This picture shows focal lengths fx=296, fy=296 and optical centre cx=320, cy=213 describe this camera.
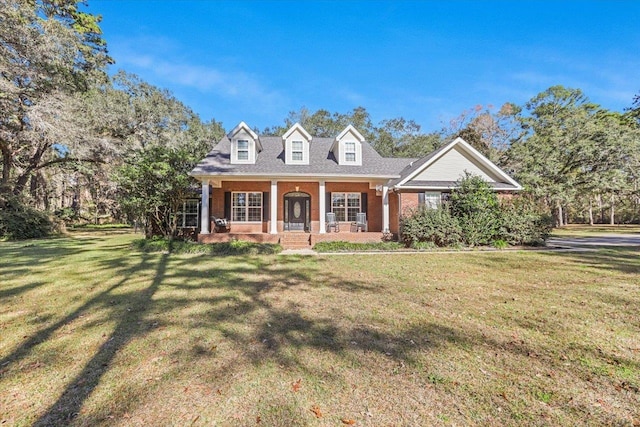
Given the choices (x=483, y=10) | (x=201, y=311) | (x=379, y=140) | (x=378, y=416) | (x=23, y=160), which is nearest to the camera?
(x=378, y=416)

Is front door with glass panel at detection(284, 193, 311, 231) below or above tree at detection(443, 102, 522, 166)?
below

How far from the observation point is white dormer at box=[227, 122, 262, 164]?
16.2 m

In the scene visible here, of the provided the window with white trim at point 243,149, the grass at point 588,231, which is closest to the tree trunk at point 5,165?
the window with white trim at point 243,149

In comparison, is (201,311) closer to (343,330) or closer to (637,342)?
(343,330)

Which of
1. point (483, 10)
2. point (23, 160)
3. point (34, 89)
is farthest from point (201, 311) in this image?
point (23, 160)

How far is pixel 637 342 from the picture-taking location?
3.80 meters

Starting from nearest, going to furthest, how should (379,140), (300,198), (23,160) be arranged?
(300,198)
(23,160)
(379,140)

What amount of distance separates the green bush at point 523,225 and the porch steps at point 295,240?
9398 mm

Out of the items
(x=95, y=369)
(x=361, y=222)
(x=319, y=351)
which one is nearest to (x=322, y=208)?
(x=361, y=222)

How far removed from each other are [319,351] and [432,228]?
11.6 m

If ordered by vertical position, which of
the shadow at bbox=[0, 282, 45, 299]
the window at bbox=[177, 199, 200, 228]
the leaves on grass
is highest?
the window at bbox=[177, 199, 200, 228]

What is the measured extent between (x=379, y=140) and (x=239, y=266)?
31.7 metres

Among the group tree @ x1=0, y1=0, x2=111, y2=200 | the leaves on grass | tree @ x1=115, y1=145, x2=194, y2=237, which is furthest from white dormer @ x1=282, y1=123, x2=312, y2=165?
the leaves on grass

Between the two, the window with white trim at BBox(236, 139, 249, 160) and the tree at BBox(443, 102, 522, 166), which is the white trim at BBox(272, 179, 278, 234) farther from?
the tree at BBox(443, 102, 522, 166)
